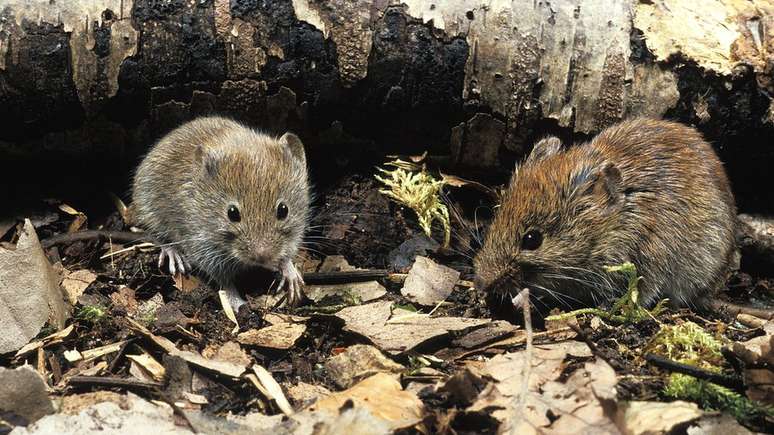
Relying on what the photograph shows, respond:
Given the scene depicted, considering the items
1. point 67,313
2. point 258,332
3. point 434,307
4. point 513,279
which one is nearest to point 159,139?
point 67,313

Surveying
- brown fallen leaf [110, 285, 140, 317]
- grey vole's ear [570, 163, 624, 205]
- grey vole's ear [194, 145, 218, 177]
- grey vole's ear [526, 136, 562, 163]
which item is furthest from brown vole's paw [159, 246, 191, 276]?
grey vole's ear [570, 163, 624, 205]

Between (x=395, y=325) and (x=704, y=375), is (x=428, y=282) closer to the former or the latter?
(x=395, y=325)

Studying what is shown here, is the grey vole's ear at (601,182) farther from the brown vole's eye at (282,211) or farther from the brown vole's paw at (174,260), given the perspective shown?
the brown vole's paw at (174,260)

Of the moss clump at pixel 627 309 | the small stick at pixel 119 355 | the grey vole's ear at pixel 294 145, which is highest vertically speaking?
the grey vole's ear at pixel 294 145

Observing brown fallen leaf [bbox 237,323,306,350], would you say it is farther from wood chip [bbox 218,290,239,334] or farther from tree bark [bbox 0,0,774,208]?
tree bark [bbox 0,0,774,208]

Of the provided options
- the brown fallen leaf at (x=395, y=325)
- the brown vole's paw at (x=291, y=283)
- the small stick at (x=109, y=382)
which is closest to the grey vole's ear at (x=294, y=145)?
the brown vole's paw at (x=291, y=283)

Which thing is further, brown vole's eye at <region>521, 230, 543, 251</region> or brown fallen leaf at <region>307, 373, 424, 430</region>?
brown vole's eye at <region>521, 230, 543, 251</region>
